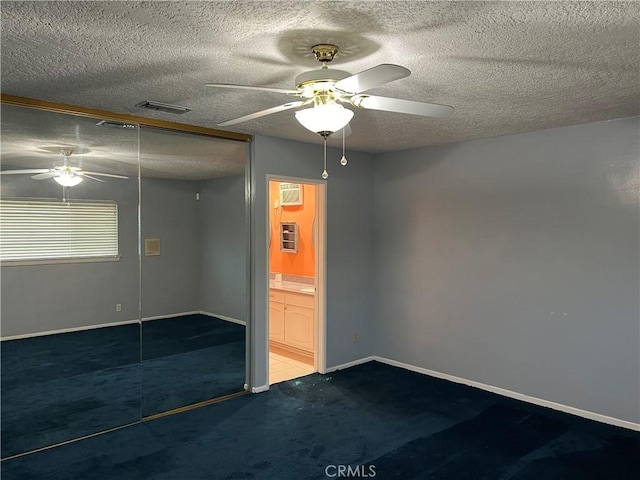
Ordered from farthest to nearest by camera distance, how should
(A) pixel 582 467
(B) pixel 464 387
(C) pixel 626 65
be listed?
(B) pixel 464 387 → (A) pixel 582 467 → (C) pixel 626 65

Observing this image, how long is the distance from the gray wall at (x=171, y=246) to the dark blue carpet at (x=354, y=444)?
0.95 meters

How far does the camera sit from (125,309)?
3.84 meters

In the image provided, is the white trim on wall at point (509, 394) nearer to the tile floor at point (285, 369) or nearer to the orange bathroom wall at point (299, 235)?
the tile floor at point (285, 369)

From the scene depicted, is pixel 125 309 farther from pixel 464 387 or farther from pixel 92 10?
pixel 464 387

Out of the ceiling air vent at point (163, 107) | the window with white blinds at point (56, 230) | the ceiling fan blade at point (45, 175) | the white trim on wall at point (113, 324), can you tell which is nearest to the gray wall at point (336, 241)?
the white trim on wall at point (113, 324)

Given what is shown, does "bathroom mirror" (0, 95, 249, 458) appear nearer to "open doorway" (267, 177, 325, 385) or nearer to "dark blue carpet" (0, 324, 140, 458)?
"dark blue carpet" (0, 324, 140, 458)

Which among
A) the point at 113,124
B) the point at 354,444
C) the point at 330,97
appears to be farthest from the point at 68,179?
the point at 354,444

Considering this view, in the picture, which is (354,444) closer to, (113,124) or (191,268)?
(191,268)

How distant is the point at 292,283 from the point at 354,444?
10.1ft

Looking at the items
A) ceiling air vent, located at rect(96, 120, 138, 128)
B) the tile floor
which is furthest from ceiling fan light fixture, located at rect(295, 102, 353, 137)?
the tile floor

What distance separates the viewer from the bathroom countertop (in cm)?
548

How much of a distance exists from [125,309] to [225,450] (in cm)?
137

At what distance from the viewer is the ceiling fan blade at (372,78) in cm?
181

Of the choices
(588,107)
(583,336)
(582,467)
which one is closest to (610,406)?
(583,336)
